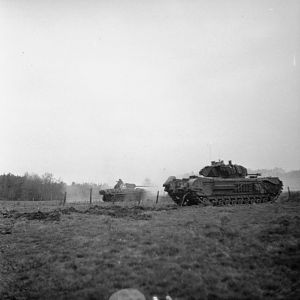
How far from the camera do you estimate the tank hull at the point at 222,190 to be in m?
Answer: 20.7

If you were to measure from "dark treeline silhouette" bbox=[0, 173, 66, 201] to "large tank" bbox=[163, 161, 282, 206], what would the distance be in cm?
4675

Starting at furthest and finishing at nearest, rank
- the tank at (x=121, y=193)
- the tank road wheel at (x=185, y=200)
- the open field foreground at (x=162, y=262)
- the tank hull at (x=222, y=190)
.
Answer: the tank at (x=121, y=193) → the tank road wheel at (x=185, y=200) → the tank hull at (x=222, y=190) → the open field foreground at (x=162, y=262)

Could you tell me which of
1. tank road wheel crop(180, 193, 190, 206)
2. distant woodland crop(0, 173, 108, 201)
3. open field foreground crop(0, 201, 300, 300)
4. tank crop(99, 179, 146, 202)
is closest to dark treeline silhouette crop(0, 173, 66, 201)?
distant woodland crop(0, 173, 108, 201)

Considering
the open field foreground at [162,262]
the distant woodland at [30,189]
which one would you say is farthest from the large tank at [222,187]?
the distant woodland at [30,189]

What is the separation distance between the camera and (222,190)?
21.6 metres

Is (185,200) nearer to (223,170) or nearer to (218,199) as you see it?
(218,199)

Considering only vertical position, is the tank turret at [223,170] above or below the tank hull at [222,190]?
above

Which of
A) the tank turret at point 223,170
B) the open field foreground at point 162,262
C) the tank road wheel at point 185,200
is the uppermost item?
the tank turret at point 223,170

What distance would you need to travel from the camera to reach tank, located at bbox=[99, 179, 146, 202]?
114 feet

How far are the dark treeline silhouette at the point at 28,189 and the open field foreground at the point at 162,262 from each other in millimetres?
56761

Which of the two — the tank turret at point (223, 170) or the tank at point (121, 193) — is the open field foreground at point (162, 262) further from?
the tank at point (121, 193)

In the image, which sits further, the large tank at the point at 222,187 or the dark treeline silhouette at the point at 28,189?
the dark treeline silhouette at the point at 28,189

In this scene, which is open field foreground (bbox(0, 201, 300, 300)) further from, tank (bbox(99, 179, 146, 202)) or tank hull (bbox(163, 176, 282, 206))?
tank (bbox(99, 179, 146, 202))

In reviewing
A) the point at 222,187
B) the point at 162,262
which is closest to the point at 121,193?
the point at 222,187
